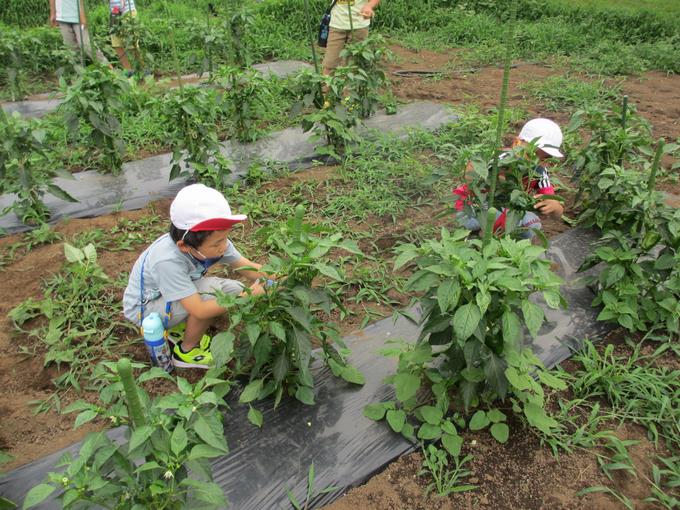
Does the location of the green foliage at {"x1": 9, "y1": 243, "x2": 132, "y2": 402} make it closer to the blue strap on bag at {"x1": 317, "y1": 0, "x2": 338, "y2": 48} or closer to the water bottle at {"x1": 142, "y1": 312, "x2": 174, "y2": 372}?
the water bottle at {"x1": 142, "y1": 312, "x2": 174, "y2": 372}

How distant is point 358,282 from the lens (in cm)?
305

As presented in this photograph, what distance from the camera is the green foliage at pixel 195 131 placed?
339cm

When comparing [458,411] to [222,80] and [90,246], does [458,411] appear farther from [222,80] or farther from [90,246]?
[222,80]

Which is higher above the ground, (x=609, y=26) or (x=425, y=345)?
(x=609, y=26)

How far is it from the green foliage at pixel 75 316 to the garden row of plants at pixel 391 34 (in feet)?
9.67

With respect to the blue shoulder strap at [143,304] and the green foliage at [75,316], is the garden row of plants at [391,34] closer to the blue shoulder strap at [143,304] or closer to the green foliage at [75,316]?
the green foliage at [75,316]

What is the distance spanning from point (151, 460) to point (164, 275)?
0.99 metres

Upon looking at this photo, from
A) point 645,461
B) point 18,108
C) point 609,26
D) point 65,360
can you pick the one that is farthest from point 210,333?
point 609,26

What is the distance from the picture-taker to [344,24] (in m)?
5.26

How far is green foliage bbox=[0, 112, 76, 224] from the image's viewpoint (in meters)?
3.09

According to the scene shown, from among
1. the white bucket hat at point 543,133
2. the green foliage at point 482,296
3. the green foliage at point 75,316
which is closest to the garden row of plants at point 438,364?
the green foliage at point 482,296

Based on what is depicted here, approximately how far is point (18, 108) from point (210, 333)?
4117 mm

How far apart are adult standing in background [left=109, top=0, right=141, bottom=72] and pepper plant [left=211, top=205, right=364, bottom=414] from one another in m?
4.97

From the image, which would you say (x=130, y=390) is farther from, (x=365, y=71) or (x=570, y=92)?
(x=570, y=92)
